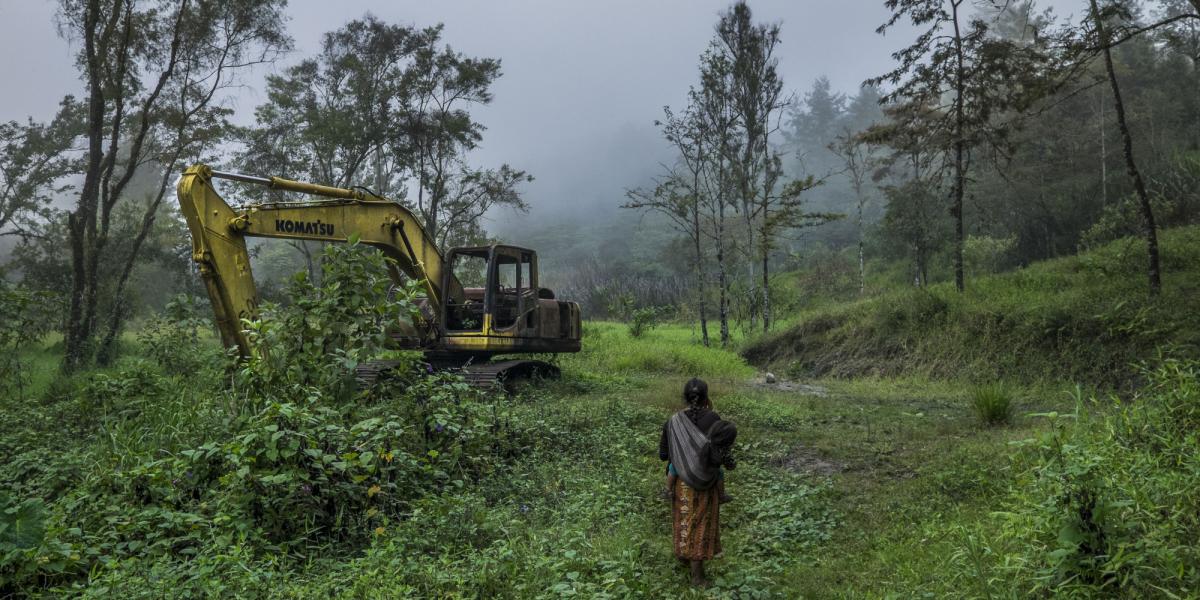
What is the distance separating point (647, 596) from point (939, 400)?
8.76 m

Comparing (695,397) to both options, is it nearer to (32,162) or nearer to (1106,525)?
(1106,525)

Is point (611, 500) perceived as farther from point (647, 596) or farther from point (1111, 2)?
point (1111, 2)

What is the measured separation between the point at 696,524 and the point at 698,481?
0.31 meters

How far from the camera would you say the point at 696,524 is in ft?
16.3

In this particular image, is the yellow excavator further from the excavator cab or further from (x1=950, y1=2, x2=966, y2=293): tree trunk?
(x1=950, y1=2, x2=966, y2=293): tree trunk

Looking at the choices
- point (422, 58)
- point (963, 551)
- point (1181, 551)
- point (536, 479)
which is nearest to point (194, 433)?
point (536, 479)

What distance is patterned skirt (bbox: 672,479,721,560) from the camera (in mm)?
4949

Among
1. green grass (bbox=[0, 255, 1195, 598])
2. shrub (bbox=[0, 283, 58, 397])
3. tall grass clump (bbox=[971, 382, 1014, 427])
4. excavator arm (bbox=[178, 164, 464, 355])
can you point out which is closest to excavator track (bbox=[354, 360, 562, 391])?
green grass (bbox=[0, 255, 1195, 598])

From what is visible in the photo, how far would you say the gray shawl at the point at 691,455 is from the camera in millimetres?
4945

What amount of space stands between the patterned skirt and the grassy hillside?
8408mm

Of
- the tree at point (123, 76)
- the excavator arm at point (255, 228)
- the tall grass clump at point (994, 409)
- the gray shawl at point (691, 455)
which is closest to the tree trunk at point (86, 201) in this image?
the tree at point (123, 76)

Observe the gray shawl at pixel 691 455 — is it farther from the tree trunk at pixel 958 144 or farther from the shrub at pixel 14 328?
the tree trunk at pixel 958 144

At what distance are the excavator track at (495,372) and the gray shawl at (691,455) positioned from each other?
4.90 metres

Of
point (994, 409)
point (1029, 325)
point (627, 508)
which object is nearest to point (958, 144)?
point (1029, 325)
